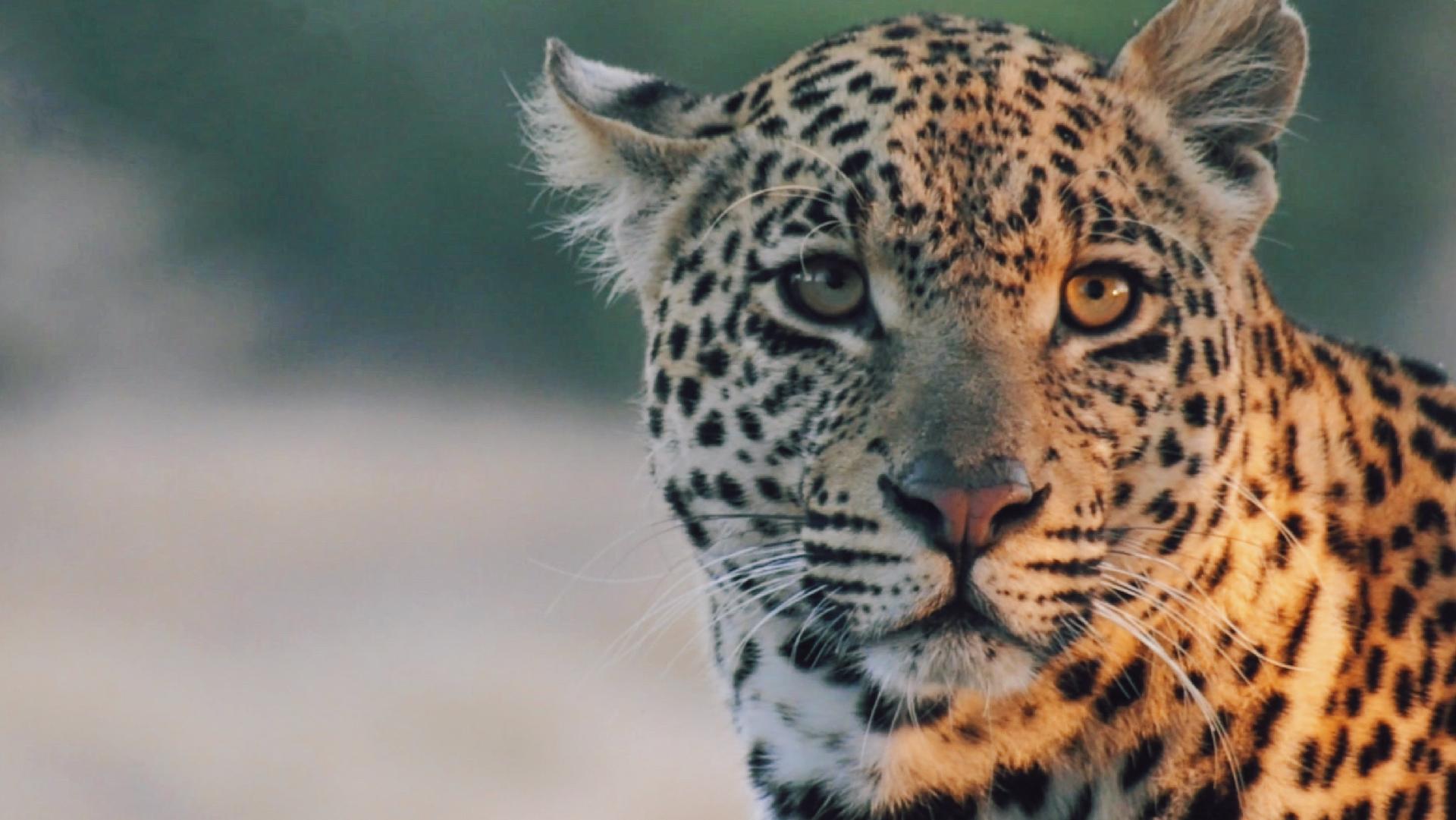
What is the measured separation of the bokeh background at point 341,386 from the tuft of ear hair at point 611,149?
1.86m

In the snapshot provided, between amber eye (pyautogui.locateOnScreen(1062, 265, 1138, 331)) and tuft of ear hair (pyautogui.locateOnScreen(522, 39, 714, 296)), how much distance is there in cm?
72

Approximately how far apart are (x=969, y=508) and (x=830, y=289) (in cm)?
51

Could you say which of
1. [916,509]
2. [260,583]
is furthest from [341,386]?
[916,509]

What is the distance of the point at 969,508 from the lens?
265 cm

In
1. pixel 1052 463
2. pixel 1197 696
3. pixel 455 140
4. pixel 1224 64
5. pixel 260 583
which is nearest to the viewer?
pixel 1052 463

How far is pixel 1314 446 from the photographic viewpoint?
3006 mm

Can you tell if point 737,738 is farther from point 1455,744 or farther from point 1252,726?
point 1455,744

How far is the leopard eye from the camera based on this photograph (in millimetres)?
2994

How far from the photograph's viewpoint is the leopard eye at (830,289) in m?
2.99

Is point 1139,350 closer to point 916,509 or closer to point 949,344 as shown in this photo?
point 949,344

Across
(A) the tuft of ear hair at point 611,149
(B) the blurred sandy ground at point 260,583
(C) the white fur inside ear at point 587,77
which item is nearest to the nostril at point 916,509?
(A) the tuft of ear hair at point 611,149

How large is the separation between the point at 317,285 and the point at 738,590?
4.04m

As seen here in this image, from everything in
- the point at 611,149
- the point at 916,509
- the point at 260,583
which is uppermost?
the point at 611,149

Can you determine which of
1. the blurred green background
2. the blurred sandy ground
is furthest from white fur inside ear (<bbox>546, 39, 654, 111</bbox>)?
the blurred sandy ground
